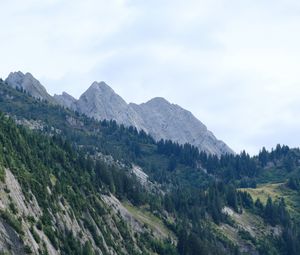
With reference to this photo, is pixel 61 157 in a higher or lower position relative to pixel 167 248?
higher

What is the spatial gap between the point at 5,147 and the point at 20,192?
19.5 m

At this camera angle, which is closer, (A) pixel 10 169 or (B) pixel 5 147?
(A) pixel 10 169

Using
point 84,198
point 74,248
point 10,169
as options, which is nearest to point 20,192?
point 10,169

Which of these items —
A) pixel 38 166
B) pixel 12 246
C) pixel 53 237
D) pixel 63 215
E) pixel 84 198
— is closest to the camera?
pixel 12 246

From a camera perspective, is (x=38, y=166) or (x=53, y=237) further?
(x=38, y=166)

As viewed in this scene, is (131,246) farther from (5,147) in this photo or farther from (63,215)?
(5,147)

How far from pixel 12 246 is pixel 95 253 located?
3776cm

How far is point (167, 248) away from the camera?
562 ft

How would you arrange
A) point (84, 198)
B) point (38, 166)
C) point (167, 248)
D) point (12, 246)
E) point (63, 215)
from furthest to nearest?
1. point (167, 248)
2. point (84, 198)
3. point (38, 166)
4. point (63, 215)
5. point (12, 246)

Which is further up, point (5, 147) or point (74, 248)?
point (5, 147)

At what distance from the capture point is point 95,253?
129875mm

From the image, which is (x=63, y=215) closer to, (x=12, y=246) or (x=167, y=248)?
(x=12, y=246)

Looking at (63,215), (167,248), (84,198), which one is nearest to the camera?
(63,215)


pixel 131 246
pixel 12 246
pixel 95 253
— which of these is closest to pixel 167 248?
pixel 131 246
